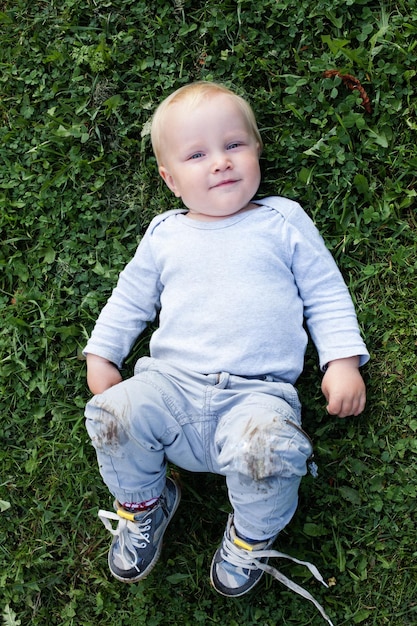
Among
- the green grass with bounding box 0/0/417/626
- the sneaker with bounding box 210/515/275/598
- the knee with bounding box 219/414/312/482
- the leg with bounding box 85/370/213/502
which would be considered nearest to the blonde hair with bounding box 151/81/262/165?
the green grass with bounding box 0/0/417/626

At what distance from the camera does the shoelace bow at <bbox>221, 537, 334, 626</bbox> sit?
124 inches

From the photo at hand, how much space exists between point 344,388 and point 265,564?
0.85 metres

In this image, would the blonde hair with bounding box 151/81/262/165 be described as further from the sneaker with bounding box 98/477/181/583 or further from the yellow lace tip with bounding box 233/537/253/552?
the yellow lace tip with bounding box 233/537/253/552

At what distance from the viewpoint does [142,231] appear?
3.78 meters

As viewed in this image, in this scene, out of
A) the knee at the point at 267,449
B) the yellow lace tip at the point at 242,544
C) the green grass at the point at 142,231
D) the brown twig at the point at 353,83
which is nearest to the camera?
the knee at the point at 267,449

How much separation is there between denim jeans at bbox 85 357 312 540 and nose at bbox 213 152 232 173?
2.91 feet

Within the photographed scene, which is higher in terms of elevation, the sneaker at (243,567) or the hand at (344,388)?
the hand at (344,388)

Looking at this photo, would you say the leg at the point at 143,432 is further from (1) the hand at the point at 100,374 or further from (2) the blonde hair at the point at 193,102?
(2) the blonde hair at the point at 193,102

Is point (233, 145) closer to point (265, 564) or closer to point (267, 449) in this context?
point (267, 449)

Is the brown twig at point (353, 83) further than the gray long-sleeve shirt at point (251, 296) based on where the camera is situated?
Yes

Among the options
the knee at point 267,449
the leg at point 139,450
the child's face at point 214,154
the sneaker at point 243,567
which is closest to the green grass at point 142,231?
the sneaker at point 243,567

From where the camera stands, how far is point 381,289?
11.4 ft

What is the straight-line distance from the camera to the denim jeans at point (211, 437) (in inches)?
114

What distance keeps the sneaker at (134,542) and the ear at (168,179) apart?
1444 mm
